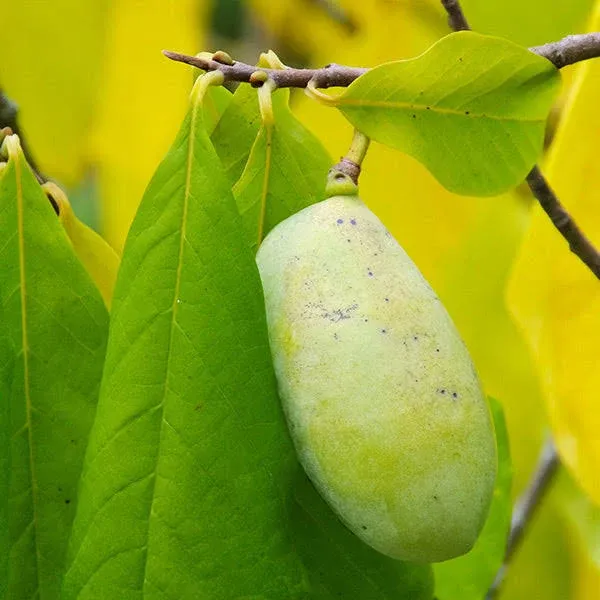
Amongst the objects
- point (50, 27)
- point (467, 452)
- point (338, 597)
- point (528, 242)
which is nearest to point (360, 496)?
point (467, 452)

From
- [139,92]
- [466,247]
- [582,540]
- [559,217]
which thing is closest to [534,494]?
[582,540]

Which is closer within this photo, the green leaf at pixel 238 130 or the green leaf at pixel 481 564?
the green leaf at pixel 238 130

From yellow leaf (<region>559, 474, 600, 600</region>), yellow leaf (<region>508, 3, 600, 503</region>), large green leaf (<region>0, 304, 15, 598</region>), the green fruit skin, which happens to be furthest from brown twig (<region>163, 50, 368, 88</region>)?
yellow leaf (<region>559, 474, 600, 600</region>)

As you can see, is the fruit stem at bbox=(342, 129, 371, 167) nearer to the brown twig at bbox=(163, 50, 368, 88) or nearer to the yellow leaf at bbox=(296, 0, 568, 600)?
the brown twig at bbox=(163, 50, 368, 88)

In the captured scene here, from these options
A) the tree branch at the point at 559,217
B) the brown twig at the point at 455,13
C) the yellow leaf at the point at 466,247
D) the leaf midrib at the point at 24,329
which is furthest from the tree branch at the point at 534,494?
the leaf midrib at the point at 24,329

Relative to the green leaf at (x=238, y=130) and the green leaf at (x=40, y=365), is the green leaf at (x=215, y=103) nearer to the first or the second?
the green leaf at (x=238, y=130)

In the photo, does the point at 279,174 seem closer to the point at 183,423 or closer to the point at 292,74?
the point at 292,74
